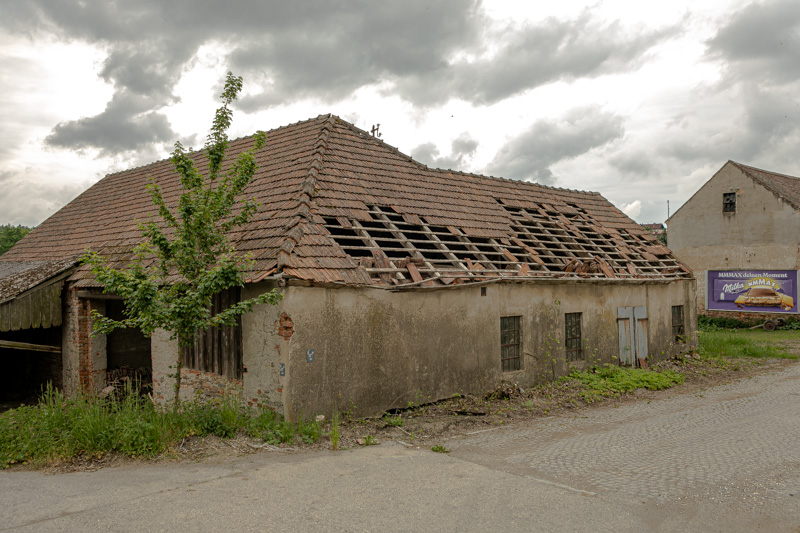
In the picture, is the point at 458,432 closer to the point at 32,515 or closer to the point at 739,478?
the point at 739,478

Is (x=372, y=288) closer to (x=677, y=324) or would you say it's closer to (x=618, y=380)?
(x=618, y=380)

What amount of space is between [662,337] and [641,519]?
1240 centimetres

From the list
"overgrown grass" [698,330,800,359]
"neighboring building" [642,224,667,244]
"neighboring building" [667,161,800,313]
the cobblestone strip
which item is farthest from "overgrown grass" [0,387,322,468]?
"neighboring building" [642,224,667,244]

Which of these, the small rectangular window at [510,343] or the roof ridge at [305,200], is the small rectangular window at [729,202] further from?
the roof ridge at [305,200]

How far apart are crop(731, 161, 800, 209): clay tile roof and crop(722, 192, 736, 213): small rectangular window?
1358mm

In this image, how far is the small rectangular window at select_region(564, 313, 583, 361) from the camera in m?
14.1

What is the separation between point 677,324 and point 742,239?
46.4 feet

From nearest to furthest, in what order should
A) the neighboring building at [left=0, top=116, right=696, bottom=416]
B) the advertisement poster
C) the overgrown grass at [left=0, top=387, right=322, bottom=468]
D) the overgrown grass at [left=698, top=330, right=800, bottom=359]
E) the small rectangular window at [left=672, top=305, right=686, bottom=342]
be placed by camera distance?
the overgrown grass at [left=0, top=387, right=322, bottom=468] < the neighboring building at [left=0, top=116, right=696, bottom=416] < the small rectangular window at [left=672, top=305, right=686, bottom=342] < the overgrown grass at [left=698, top=330, right=800, bottom=359] < the advertisement poster

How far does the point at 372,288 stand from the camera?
32.6ft

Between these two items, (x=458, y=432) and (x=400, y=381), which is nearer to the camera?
(x=458, y=432)

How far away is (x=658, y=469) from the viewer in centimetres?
742

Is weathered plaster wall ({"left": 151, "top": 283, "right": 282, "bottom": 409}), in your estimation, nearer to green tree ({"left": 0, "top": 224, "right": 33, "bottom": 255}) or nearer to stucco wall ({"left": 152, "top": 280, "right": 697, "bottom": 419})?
stucco wall ({"left": 152, "top": 280, "right": 697, "bottom": 419})

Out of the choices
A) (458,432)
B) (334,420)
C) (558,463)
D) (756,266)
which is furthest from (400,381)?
(756,266)

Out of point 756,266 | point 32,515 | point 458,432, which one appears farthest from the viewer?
point 756,266
